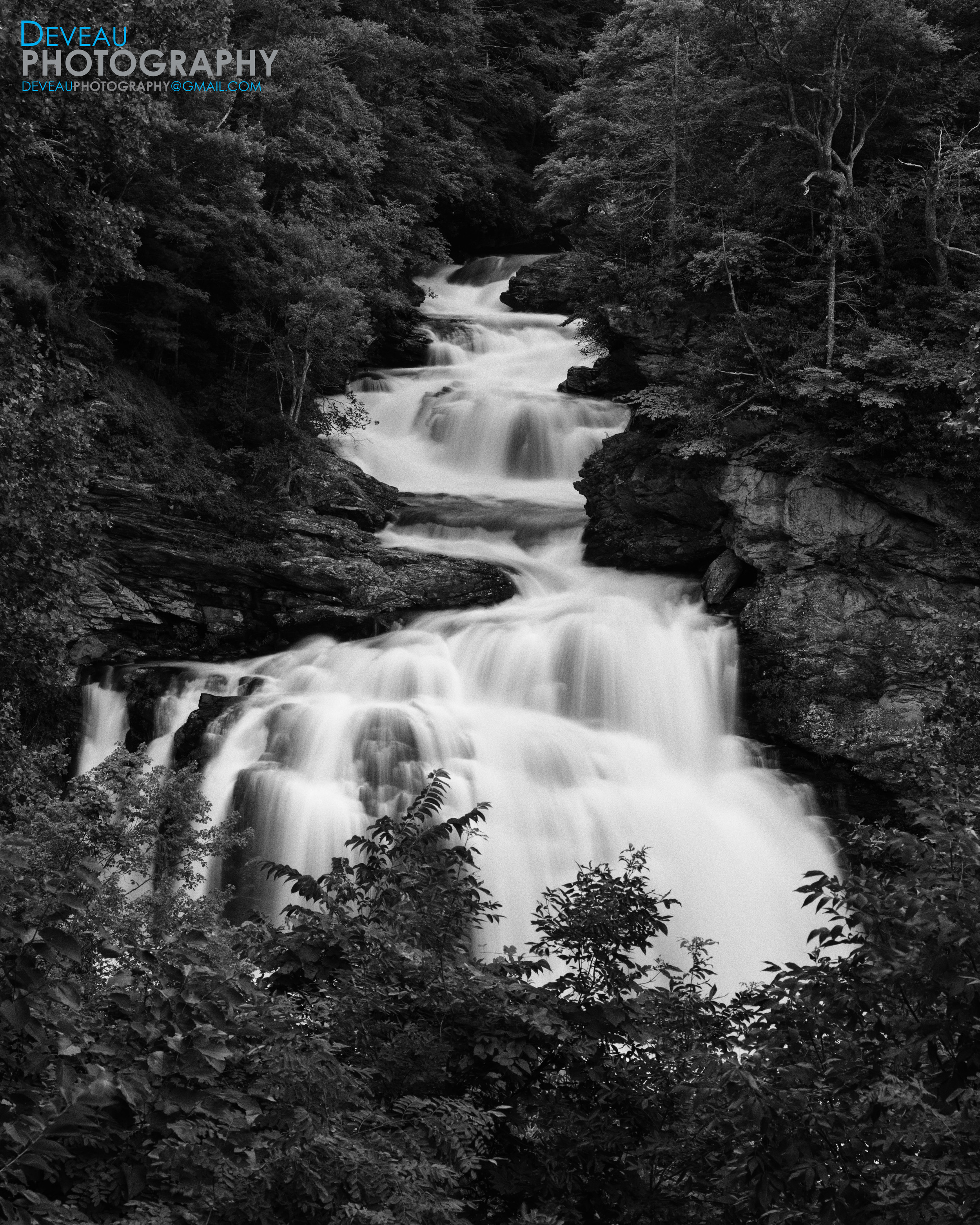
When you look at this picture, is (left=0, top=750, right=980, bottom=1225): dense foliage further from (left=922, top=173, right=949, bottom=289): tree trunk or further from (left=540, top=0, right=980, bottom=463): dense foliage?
(left=922, top=173, right=949, bottom=289): tree trunk

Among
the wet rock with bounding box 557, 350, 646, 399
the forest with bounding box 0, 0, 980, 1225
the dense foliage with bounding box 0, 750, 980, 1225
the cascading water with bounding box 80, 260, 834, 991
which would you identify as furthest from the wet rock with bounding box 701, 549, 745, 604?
the dense foliage with bounding box 0, 750, 980, 1225

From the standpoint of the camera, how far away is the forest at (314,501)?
392 centimetres

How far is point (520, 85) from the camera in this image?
3791 centimetres

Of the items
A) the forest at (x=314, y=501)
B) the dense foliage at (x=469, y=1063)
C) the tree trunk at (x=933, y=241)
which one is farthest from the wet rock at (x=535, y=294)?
the dense foliage at (x=469, y=1063)

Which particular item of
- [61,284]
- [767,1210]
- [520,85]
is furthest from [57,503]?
[520,85]

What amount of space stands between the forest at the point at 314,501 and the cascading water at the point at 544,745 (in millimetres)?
692

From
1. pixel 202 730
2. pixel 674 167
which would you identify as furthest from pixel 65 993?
pixel 674 167

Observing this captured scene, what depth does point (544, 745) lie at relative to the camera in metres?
15.1

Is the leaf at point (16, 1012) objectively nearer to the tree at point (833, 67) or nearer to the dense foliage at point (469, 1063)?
the dense foliage at point (469, 1063)

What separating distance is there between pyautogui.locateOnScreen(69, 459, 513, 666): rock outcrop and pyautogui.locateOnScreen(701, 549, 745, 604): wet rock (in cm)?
372

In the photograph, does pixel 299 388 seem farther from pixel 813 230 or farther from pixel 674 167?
pixel 813 230

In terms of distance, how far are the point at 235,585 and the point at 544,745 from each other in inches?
263

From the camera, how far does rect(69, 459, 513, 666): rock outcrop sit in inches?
677

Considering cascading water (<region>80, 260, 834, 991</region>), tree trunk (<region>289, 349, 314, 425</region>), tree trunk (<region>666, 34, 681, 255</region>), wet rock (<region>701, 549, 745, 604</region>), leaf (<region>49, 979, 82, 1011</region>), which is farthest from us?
tree trunk (<region>289, 349, 314, 425</region>)
